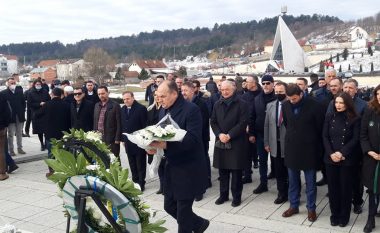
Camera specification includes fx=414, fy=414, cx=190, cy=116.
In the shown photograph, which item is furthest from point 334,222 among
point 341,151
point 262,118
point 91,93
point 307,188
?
point 91,93

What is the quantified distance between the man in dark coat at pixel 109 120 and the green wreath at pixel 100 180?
3708 millimetres

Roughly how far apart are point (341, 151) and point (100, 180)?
3.33 metres

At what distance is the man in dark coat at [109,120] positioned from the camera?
756cm

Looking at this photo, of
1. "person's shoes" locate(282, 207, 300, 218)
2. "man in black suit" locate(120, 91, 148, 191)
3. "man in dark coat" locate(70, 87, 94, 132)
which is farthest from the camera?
"man in dark coat" locate(70, 87, 94, 132)

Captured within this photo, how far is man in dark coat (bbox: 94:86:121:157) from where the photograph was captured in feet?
24.8

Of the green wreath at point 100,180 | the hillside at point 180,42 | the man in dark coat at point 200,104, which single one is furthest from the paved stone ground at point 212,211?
the hillside at point 180,42

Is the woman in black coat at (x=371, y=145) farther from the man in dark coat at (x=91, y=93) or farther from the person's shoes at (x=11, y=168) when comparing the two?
the person's shoes at (x=11, y=168)

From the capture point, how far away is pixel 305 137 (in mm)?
5516

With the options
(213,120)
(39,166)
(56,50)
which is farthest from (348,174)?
(56,50)

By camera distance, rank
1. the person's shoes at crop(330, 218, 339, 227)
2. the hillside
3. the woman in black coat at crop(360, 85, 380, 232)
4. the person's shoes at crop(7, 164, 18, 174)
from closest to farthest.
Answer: the woman in black coat at crop(360, 85, 380, 232)
the person's shoes at crop(330, 218, 339, 227)
the person's shoes at crop(7, 164, 18, 174)
the hillside

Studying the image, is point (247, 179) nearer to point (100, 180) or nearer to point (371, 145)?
point (371, 145)

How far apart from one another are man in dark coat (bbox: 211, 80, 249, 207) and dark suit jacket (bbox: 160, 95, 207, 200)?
1.90 m

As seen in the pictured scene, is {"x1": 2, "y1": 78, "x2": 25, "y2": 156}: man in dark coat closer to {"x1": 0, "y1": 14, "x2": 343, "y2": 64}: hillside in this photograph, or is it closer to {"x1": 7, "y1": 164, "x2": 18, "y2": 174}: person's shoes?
{"x1": 7, "y1": 164, "x2": 18, "y2": 174}: person's shoes

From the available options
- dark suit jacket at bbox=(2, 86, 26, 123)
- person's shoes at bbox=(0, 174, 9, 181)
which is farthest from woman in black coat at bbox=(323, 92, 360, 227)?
dark suit jacket at bbox=(2, 86, 26, 123)
